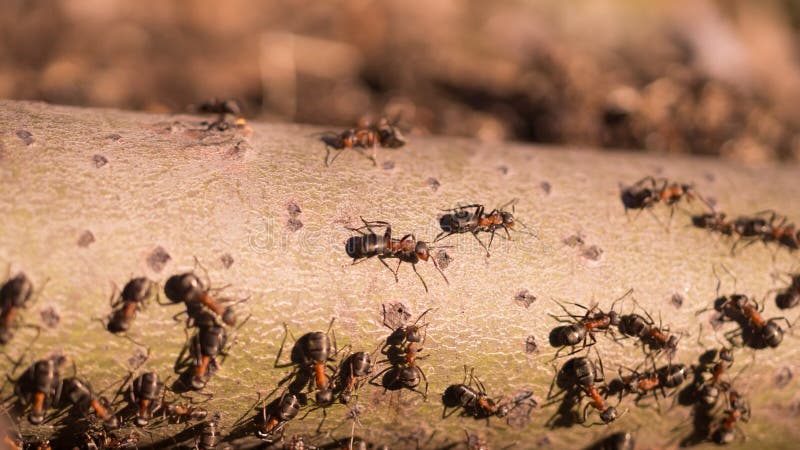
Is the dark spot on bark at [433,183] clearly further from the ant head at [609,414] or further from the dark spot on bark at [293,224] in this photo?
the ant head at [609,414]

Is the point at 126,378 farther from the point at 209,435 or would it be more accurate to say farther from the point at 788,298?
the point at 788,298

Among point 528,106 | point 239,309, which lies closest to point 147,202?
point 239,309

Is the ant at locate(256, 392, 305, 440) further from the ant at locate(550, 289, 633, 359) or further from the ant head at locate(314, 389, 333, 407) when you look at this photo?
the ant at locate(550, 289, 633, 359)

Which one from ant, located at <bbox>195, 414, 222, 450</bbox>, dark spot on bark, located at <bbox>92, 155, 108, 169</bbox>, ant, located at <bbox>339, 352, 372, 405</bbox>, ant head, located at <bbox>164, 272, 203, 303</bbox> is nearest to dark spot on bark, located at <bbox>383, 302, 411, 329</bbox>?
ant, located at <bbox>339, 352, 372, 405</bbox>

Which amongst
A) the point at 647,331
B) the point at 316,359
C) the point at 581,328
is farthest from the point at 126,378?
the point at 647,331

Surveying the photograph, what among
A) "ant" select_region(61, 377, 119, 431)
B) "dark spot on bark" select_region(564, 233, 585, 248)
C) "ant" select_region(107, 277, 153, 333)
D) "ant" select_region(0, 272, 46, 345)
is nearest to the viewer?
"ant" select_region(0, 272, 46, 345)

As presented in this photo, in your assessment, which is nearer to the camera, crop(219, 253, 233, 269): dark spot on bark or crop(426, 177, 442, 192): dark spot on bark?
crop(219, 253, 233, 269): dark spot on bark
